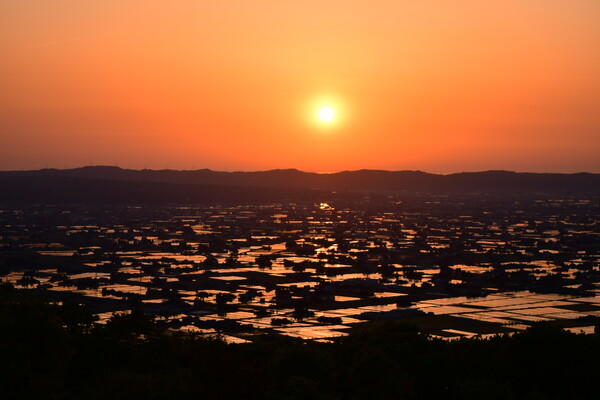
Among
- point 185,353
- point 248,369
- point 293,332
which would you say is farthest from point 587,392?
point 293,332

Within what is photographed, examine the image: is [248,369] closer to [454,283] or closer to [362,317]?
[362,317]

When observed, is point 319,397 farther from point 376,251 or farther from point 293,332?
point 376,251

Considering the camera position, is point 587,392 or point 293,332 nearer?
point 587,392

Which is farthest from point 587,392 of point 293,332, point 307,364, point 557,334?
point 293,332

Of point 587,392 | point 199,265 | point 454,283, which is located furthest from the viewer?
point 199,265

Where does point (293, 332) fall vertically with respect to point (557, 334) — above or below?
below

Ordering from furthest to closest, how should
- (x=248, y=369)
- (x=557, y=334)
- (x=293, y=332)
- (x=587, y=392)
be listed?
1. (x=293, y=332)
2. (x=557, y=334)
3. (x=587, y=392)
4. (x=248, y=369)
